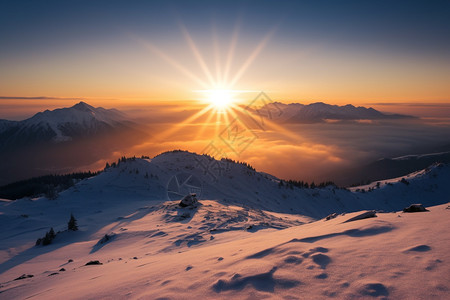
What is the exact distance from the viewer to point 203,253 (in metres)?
9.36

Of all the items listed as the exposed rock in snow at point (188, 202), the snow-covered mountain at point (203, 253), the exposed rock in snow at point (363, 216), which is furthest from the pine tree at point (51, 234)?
the exposed rock in snow at point (363, 216)

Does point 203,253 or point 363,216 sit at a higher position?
point 363,216

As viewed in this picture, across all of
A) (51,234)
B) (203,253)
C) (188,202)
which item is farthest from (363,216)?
(51,234)

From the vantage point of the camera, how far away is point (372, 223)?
25.6 ft

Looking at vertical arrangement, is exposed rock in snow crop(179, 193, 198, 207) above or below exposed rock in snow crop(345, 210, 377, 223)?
below

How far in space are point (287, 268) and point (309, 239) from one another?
246 centimetres

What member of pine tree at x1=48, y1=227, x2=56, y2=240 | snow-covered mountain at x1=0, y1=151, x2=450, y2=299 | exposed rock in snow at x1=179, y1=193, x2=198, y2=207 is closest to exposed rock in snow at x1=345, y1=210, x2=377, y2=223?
snow-covered mountain at x1=0, y1=151, x2=450, y2=299

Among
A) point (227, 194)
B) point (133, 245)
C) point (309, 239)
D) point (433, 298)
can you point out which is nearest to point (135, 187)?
point (227, 194)

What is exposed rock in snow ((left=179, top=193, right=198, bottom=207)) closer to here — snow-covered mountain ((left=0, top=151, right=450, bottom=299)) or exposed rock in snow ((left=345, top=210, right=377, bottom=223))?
snow-covered mountain ((left=0, top=151, right=450, bottom=299))

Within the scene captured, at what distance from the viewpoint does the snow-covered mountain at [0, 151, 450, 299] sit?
4590 mm

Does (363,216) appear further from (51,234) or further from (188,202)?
(51,234)

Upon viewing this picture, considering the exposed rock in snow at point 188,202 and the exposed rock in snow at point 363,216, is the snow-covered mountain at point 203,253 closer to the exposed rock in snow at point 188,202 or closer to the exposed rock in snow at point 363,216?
the exposed rock in snow at point 363,216

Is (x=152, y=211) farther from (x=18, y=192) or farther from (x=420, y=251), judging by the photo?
(x=18, y=192)

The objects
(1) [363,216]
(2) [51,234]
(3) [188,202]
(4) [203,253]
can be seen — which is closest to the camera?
(4) [203,253]
